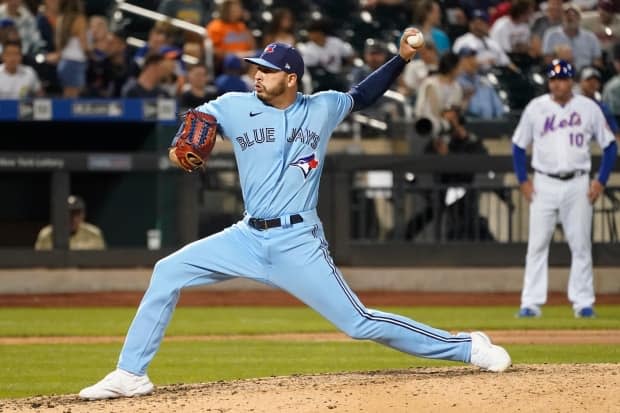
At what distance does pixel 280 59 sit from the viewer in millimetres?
6785

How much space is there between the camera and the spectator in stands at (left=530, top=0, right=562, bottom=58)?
1778 centimetres

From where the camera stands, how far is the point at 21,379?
8570 millimetres

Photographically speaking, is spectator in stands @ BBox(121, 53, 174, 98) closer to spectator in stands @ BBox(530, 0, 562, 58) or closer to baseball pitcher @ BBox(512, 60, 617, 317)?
baseball pitcher @ BBox(512, 60, 617, 317)

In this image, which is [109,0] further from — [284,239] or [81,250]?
[284,239]

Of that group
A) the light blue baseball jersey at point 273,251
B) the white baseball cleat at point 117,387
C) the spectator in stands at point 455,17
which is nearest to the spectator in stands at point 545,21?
the spectator in stands at point 455,17

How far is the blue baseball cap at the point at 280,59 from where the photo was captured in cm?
676

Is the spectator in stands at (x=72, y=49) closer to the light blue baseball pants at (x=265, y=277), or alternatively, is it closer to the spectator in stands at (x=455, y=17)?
the spectator in stands at (x=455, y=17)

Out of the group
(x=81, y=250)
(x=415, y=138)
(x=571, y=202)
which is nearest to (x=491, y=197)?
(x=415, y=138)

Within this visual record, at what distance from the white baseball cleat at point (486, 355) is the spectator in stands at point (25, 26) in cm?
1059

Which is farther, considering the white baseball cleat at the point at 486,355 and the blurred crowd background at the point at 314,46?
the blurred crowd background at the point at 314,46

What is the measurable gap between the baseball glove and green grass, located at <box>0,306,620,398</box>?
6.48 feet

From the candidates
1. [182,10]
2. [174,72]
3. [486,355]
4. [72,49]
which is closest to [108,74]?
[72,49]

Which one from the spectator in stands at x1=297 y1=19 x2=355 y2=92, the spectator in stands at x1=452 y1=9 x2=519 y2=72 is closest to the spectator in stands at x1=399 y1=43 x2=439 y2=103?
the spectator in stands at x1=452 y1=9 x2=519 y2=72

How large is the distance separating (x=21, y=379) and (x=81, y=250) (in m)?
6.12
